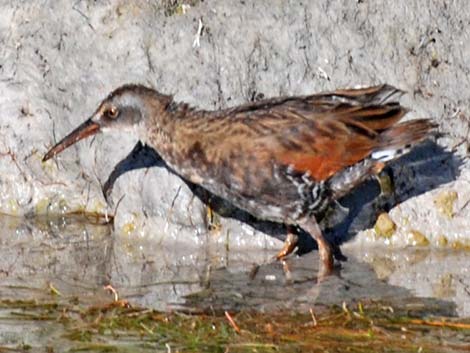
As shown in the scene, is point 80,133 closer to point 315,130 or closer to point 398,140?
point 315,130

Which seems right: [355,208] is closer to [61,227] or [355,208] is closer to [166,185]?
[166,185]

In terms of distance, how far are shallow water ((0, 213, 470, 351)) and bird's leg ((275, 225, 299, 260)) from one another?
0.07m

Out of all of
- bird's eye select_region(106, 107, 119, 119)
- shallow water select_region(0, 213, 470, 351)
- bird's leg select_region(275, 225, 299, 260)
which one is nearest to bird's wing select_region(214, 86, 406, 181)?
bird's leg select_region(275, 225, 299, 260)

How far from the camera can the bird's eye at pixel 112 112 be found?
9.42m

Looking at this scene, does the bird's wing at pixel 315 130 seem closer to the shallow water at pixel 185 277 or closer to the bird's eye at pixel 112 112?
the shallow water at pixel 185 277

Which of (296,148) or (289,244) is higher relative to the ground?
(296,148)

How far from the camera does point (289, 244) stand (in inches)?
367

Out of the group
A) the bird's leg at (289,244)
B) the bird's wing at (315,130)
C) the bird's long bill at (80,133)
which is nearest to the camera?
the bird's wing at (315,130)

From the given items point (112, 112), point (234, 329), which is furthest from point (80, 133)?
point (234, 329)

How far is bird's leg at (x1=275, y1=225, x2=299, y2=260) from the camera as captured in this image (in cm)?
927

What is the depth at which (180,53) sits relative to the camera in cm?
996

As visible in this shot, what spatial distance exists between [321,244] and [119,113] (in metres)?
1.67

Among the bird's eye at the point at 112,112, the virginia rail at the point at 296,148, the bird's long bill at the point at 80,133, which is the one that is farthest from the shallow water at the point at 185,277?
the bird's eye at the point at 112,112

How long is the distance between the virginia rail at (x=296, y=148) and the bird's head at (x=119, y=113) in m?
0.29
